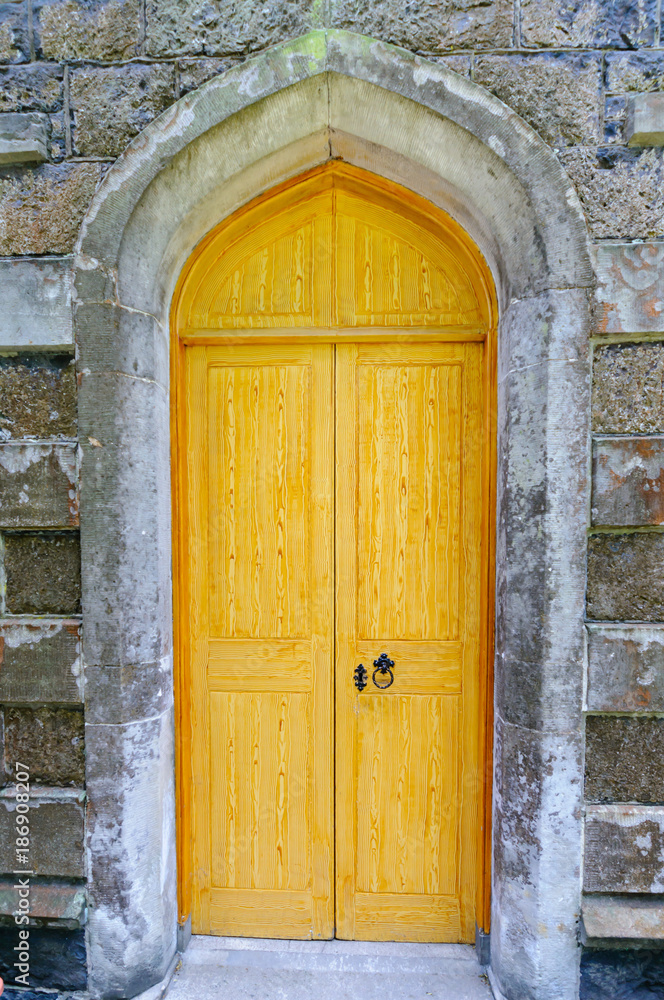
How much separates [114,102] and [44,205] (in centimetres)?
47

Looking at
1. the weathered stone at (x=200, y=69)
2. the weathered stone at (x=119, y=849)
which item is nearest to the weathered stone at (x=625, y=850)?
the weathered stone at (x=119, y=849)

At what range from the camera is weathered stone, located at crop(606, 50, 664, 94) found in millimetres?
1917

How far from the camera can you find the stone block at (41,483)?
6.80 feet

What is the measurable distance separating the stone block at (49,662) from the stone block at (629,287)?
237 cm

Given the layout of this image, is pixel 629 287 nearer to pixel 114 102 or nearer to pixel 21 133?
pixel 114 102

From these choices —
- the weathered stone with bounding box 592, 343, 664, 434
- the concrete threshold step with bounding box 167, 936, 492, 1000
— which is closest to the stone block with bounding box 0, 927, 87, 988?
the concrete threshold step with bounding box 167, 936, 492, 1000

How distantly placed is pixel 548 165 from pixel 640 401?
926 millimetres

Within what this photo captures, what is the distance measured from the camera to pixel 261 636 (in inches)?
93.4

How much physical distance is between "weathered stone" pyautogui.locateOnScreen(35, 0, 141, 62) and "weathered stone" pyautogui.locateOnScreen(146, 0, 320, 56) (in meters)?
0.09

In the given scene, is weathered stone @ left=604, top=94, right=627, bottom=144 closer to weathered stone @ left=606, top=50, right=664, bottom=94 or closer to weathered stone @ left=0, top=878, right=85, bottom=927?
weathered stone @ left=606, top=50, right=664, bottom=94

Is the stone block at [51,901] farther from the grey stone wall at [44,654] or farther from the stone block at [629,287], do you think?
the stone block at [629,287]

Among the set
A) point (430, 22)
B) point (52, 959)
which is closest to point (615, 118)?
point (430, 22)

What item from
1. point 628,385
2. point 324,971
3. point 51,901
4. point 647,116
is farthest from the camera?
point 324,971

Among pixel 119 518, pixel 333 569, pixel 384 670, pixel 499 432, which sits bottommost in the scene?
pixel 384 670
